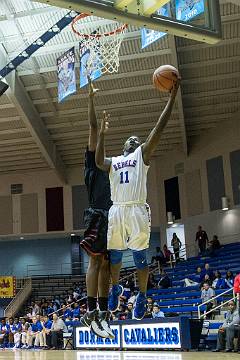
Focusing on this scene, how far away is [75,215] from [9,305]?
20.6 feet

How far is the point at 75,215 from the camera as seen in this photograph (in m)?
32.1

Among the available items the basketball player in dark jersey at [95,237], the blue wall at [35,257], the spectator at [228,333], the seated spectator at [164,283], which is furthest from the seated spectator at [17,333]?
the basketball player in dark jersey at [95,237]

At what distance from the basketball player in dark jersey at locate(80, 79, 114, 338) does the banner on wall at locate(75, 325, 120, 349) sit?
805cm

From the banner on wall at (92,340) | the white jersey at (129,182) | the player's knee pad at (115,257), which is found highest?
the white jersey at (129,182)

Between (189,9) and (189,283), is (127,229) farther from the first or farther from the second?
(189,283)

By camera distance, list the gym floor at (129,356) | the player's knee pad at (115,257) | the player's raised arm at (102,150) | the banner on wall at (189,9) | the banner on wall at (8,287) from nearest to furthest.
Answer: the player's raised arm at (102,150) < the player's knee pad at (115,257) < the banner on wall at (189,9) < the gym floor at (129,356) < the banner on wall at (8,287)

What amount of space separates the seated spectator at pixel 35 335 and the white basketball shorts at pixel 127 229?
14.9m

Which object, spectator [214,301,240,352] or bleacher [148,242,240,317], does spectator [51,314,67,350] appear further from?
spectator [214,301,240,352]

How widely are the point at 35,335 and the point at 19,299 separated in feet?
33.5

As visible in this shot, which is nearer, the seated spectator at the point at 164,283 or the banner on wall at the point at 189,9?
the banner on wall at the point at 189,9

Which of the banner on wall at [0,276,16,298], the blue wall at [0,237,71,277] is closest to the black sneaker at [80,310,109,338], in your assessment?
the banner on wall at [0,276,16,298]

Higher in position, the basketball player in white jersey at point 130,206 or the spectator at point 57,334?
the basketball player in white jersey at point 130,206

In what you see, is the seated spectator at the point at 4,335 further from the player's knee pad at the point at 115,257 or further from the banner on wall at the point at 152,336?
the player's knee pad at the point at 115,257

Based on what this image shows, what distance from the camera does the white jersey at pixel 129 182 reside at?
529 cm
